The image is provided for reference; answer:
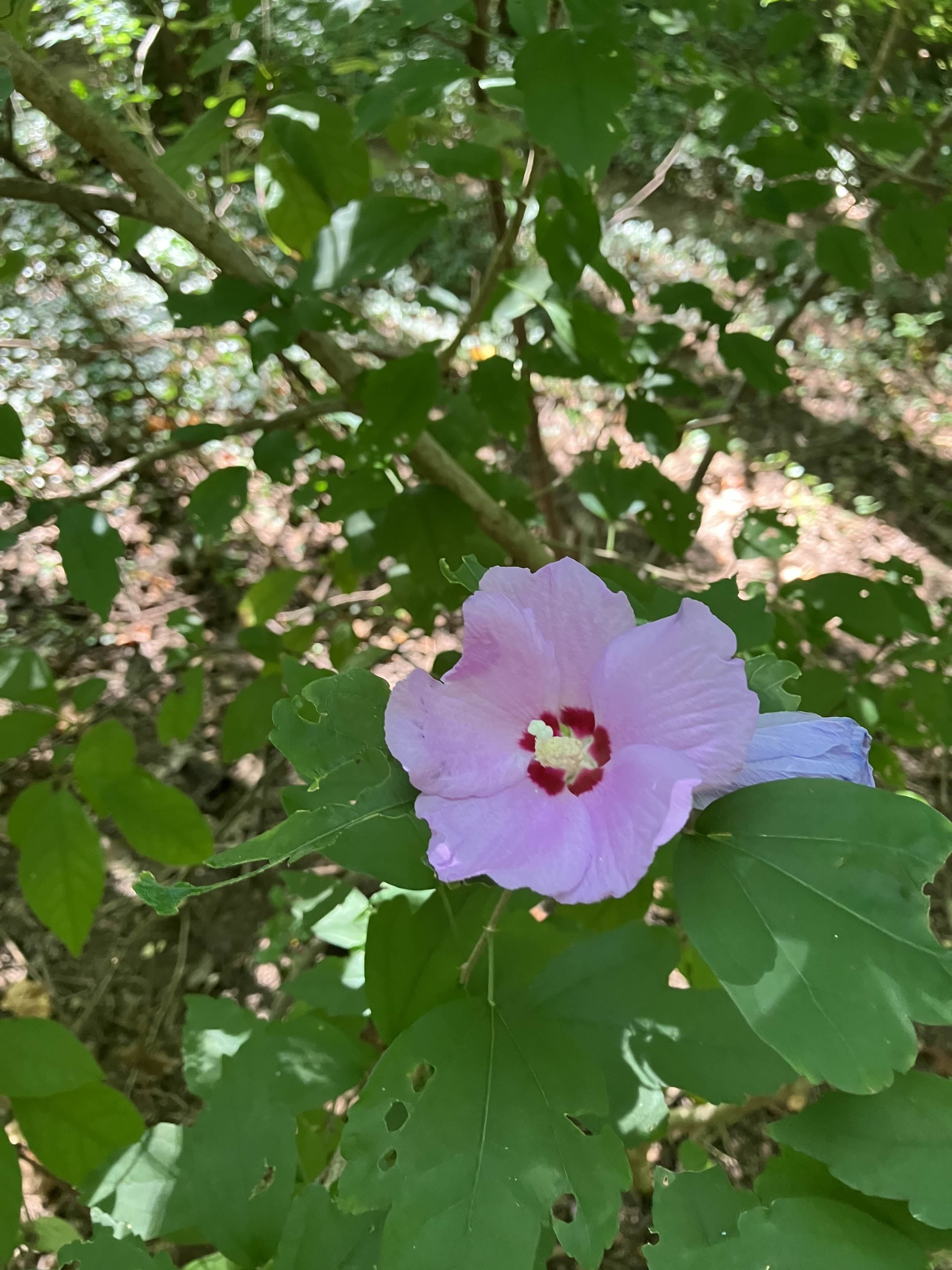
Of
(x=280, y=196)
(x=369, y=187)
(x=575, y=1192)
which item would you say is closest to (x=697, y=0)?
(x=369, y=187)

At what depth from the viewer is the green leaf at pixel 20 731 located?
169cm

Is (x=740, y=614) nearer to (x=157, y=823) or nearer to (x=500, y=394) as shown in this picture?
(x=500, y=394)

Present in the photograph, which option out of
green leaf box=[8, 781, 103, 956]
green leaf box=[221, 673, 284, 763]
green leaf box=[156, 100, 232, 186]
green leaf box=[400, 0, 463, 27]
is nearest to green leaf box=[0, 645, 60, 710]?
green leaf box=[8, 781, 103, 956]

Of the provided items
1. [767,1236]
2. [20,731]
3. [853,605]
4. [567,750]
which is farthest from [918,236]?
[20,731]

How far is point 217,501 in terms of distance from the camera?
2.00m

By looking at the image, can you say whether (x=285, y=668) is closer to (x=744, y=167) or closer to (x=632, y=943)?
(x=632, y=943)

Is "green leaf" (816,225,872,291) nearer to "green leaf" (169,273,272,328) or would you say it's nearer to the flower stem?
"green leaf" (169,273,272,328)

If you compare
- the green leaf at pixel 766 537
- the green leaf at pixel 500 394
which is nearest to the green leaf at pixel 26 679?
the green leaf at pixel 500 394

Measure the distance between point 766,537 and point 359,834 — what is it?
1.51 metres

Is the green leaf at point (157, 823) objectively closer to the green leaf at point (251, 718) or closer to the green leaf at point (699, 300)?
the green leaf at point (251, 718)

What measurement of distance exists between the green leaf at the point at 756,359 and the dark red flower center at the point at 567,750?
1.55m

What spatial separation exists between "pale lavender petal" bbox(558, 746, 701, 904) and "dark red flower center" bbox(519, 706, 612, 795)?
57 mm

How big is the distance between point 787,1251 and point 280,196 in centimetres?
194

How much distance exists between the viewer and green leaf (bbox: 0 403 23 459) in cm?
155
